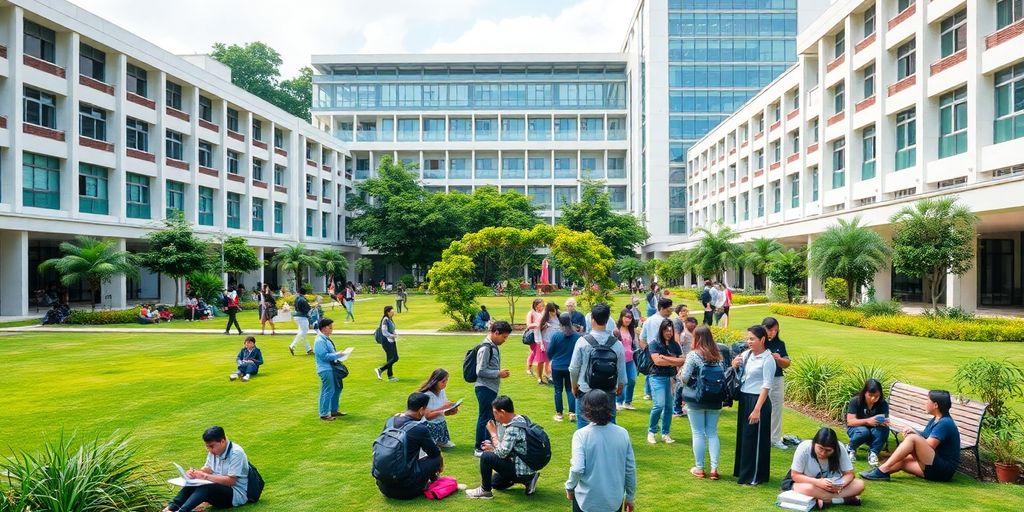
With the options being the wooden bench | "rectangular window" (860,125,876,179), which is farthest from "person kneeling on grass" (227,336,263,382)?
"rectangular window" (860,125,876,179)

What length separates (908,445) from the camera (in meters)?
7.04

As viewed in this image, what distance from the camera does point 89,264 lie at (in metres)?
26.1

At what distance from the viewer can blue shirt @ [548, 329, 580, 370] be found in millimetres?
8727

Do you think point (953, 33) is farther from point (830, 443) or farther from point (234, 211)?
point (234, 211)

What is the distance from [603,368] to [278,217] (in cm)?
4744

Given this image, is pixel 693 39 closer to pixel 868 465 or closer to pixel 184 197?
pixel 184 197

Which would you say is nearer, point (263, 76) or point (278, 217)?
point (278, 217)

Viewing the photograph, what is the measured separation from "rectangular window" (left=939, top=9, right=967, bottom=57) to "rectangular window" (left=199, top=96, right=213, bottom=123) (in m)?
39.0

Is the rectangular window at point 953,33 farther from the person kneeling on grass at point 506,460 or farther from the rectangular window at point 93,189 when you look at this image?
the rectangular window at point 93,189

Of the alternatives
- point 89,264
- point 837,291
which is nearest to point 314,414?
point 89,264

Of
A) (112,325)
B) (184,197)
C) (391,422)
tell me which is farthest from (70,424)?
(184,197)

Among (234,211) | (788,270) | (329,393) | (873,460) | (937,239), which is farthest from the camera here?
(234,211)

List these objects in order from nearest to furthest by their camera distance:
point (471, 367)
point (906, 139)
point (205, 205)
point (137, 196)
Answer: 1. point (471, 367)
2. point (906, 139)
3. point (137, 196)
4. point (205, 205)

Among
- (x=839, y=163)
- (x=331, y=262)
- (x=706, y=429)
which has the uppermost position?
(x=839, y=163)
